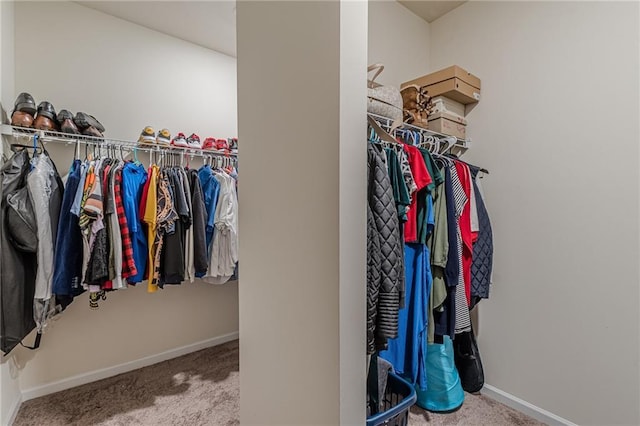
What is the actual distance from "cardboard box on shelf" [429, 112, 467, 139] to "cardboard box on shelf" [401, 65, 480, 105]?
135 mm

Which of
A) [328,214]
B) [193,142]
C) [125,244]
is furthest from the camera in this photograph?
[193,142]

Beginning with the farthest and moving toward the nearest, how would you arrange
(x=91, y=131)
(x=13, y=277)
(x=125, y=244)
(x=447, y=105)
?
(x=447, y=105) < (x=91, y=131) < (x=125, y=244) < (x=13, y=277)

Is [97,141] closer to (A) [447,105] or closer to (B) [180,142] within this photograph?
(B) [180,142]

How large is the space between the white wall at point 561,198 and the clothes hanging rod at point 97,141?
2.04m

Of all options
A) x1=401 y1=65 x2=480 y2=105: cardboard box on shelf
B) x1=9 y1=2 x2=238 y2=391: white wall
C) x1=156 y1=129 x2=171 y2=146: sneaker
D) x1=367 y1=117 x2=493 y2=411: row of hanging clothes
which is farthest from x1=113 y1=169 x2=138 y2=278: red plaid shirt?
x1=401 y1=65 x2=480 y2=105: cardboard box on shelf

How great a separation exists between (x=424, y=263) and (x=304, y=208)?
87cm

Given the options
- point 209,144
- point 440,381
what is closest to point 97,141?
point 209,144

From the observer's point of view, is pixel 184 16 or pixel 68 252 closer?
pixel 68 252

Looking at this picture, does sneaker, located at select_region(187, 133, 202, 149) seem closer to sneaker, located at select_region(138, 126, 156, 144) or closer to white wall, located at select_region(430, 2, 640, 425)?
sneaker, located at select_region(138, 126, 156, 144)

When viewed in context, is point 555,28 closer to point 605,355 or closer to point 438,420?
point 605,355

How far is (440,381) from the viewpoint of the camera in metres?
1.83

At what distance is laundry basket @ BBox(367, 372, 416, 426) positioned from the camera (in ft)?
3.87

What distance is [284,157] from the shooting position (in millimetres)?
910

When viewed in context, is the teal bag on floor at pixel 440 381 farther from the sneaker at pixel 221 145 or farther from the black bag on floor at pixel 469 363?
the sneaker at pixel 221 145
